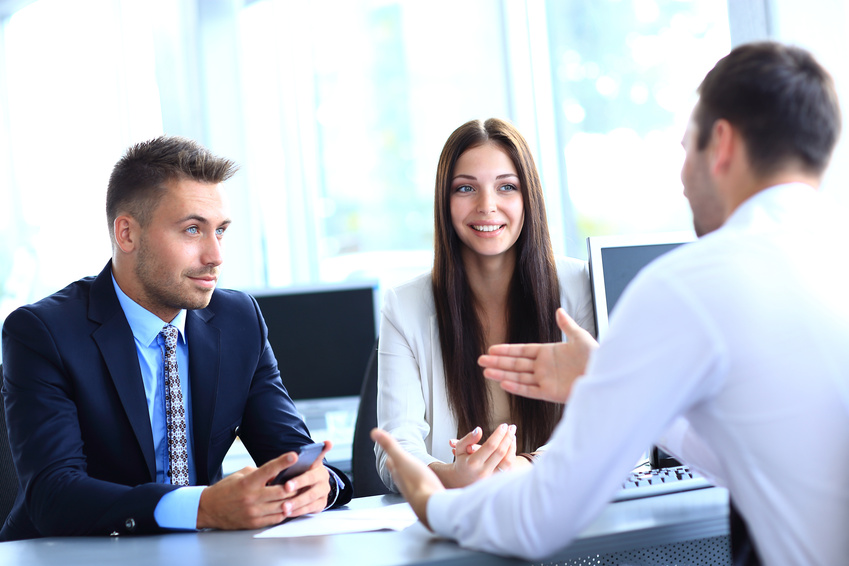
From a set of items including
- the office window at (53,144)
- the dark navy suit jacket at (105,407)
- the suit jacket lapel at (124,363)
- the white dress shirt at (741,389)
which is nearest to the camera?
the white dress shirt at (741,389)

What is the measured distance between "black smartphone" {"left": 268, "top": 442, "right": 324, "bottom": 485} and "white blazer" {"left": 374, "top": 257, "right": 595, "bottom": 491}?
456mm

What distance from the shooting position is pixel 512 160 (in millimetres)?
2127

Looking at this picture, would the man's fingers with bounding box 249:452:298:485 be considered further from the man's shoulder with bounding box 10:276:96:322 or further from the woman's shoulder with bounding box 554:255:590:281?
the woman's shoulder with bounding box 554:255:590:281

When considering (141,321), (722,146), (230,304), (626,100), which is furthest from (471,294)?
(626,100)

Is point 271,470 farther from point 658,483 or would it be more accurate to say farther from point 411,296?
point 411,296

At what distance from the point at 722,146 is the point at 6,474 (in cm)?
179

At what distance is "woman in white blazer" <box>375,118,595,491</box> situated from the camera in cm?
199

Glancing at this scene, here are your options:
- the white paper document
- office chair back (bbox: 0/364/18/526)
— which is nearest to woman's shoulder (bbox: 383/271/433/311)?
the white paper document

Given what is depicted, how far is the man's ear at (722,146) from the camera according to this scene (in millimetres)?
1037

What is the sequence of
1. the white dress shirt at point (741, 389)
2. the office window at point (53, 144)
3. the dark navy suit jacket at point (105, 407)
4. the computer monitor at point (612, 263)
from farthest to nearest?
the office window at point (53, 144), the computer monitor at point (612, 263), the dark navy suit jacket at point (105, 407), the white dress shirt at point (741, 389)

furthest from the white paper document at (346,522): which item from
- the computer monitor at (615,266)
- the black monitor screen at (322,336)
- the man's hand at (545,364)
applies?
the black monitor screen at (322,336)

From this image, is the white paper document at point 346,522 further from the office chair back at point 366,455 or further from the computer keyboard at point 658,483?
the office chair back at point 366,455

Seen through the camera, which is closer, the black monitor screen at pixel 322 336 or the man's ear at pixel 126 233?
the man's ear at pixel 126 233

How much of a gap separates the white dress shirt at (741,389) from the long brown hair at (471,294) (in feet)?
3.33
